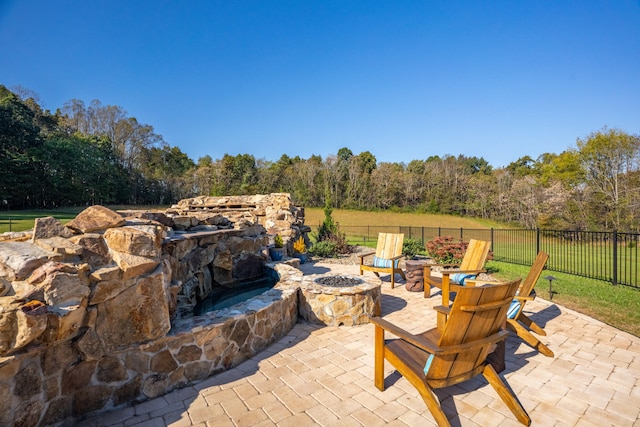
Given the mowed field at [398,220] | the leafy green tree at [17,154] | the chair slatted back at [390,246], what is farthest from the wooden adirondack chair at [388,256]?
the leafy green tree at [17,154]

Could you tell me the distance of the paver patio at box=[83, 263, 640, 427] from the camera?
221cm

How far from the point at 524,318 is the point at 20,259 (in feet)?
16.2

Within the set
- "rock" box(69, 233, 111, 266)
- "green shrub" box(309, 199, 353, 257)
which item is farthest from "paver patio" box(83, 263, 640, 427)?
"green shrub" box(309, 199, 353, 257)

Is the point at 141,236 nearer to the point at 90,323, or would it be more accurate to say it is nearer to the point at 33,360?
the point at 90,323

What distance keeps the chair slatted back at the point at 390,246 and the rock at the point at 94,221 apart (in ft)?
16.3

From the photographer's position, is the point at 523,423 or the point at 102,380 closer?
the point at 523,423

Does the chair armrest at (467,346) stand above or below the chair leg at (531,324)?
above

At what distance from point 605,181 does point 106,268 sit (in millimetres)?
26295

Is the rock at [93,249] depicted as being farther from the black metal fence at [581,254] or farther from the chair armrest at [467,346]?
the black metal fence at [581,254]

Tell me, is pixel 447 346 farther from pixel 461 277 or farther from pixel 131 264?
pixel 461 277

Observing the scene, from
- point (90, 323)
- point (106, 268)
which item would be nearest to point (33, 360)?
point (90, 323)

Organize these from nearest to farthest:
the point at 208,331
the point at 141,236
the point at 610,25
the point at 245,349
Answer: the point at 141,236 → the point at 208,331 → the point at 245,349 → the point at 610,25

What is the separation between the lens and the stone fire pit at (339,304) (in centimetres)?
409

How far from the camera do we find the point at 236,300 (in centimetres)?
510
